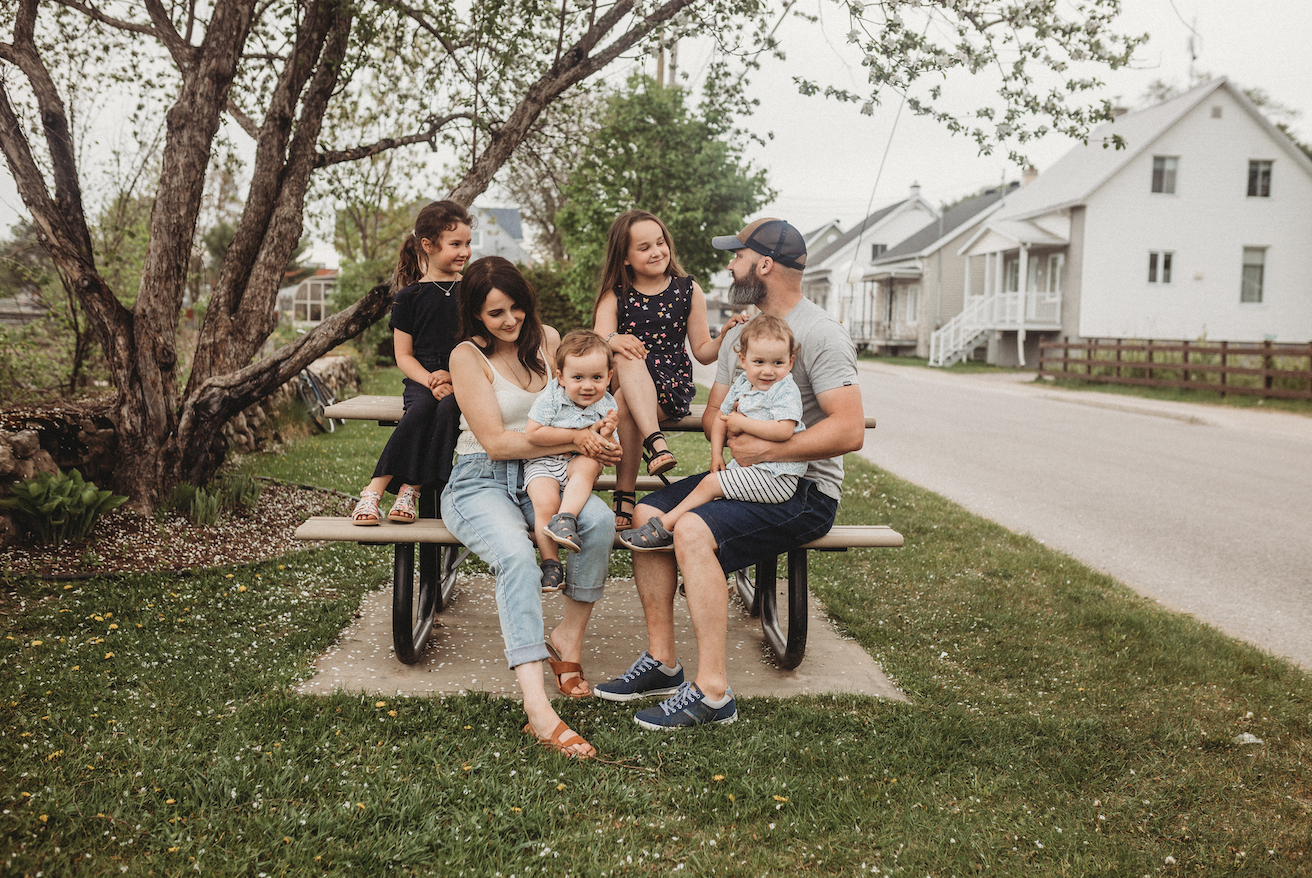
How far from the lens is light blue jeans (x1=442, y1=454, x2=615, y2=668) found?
10.9ft

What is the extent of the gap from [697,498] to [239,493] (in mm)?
3851

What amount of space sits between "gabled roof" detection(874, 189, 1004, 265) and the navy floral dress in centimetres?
3438

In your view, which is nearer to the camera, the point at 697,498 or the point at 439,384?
the point at 697,498

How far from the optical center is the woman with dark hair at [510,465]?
11.2 ft

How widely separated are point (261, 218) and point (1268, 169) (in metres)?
30.0

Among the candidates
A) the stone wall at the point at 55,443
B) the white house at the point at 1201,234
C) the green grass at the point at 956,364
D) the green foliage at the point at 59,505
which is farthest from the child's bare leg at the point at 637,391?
the white house at the point at 1201,234

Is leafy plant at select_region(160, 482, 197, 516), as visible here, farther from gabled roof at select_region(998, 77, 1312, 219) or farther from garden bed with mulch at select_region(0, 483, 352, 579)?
gabled roof at select_region(998, 77, 1312, 219)

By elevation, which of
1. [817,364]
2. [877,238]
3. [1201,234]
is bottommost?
[817,364]

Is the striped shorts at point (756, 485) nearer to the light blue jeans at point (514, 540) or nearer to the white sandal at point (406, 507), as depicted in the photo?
the light blue jeans at point (514, 540)

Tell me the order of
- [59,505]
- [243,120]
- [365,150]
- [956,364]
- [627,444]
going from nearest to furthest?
[627,444], [59,505], [365,150], [243,120], [956,364]

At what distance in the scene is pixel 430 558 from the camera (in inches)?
168

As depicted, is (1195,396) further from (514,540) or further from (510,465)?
(514,540)

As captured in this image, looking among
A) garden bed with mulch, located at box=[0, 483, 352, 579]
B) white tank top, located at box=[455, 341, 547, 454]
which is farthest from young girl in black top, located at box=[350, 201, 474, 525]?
garden bed with mulch, located at box=[0, 483, 352, 579]

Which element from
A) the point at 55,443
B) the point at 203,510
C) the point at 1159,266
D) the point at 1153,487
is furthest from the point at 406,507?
the point at 1159,266
